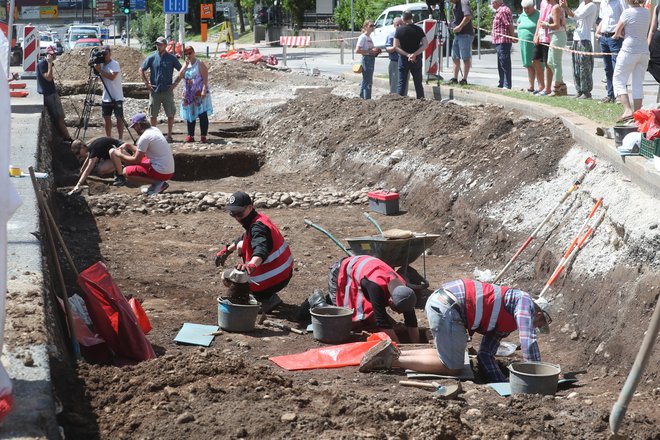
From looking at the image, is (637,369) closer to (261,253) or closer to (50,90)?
(261,253)

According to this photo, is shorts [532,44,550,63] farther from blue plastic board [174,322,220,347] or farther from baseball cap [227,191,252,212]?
blue plastic board [174,322,220,347]

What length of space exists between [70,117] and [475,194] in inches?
497

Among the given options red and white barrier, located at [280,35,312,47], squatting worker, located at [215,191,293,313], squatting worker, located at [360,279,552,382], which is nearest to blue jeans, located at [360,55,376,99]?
squatting worker, located at [215,191,293,313]

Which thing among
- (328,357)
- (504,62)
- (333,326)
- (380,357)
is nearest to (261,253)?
(333,326)

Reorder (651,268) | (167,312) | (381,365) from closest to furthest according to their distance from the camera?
(381,365) < (651,268) < (167,312)

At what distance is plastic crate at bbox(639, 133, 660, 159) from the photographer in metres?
8.67

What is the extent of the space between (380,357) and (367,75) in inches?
495

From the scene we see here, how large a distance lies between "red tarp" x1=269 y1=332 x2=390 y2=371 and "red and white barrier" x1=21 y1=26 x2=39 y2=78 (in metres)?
16.9

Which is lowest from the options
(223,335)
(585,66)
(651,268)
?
(223,335)

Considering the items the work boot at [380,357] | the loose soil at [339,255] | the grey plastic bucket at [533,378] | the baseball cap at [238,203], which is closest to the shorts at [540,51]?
the loose soil at [339,255]

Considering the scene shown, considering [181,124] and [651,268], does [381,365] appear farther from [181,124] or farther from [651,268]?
[181,124]

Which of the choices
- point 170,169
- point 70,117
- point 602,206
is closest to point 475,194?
point 602,206

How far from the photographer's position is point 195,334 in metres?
8.25

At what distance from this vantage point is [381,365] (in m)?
7.15
